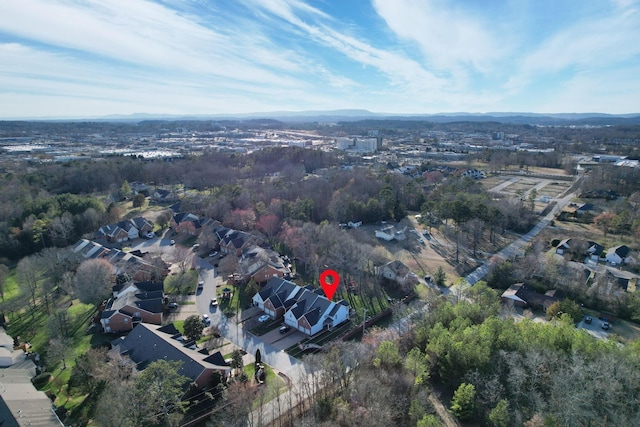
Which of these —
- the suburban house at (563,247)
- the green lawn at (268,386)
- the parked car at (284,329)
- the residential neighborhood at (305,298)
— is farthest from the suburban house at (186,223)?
→ the suburban house at (563,247)

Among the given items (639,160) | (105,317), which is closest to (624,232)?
(105,317)

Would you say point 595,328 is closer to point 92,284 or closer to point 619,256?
point 619,256

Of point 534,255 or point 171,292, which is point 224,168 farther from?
point 534,255

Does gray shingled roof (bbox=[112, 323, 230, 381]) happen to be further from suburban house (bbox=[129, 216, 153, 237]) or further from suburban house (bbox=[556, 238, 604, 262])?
suburban house (bbox=[556, 238, 604, 262])

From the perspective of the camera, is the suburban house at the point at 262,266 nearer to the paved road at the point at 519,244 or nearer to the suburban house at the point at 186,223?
the suburban house at the point at 186,223

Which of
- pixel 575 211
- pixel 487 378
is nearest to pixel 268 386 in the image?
pixel 487 378

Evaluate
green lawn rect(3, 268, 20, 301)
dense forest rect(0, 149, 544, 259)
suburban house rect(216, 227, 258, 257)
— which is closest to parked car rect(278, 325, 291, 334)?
suburban house rect(216, 227, 258, 257)
